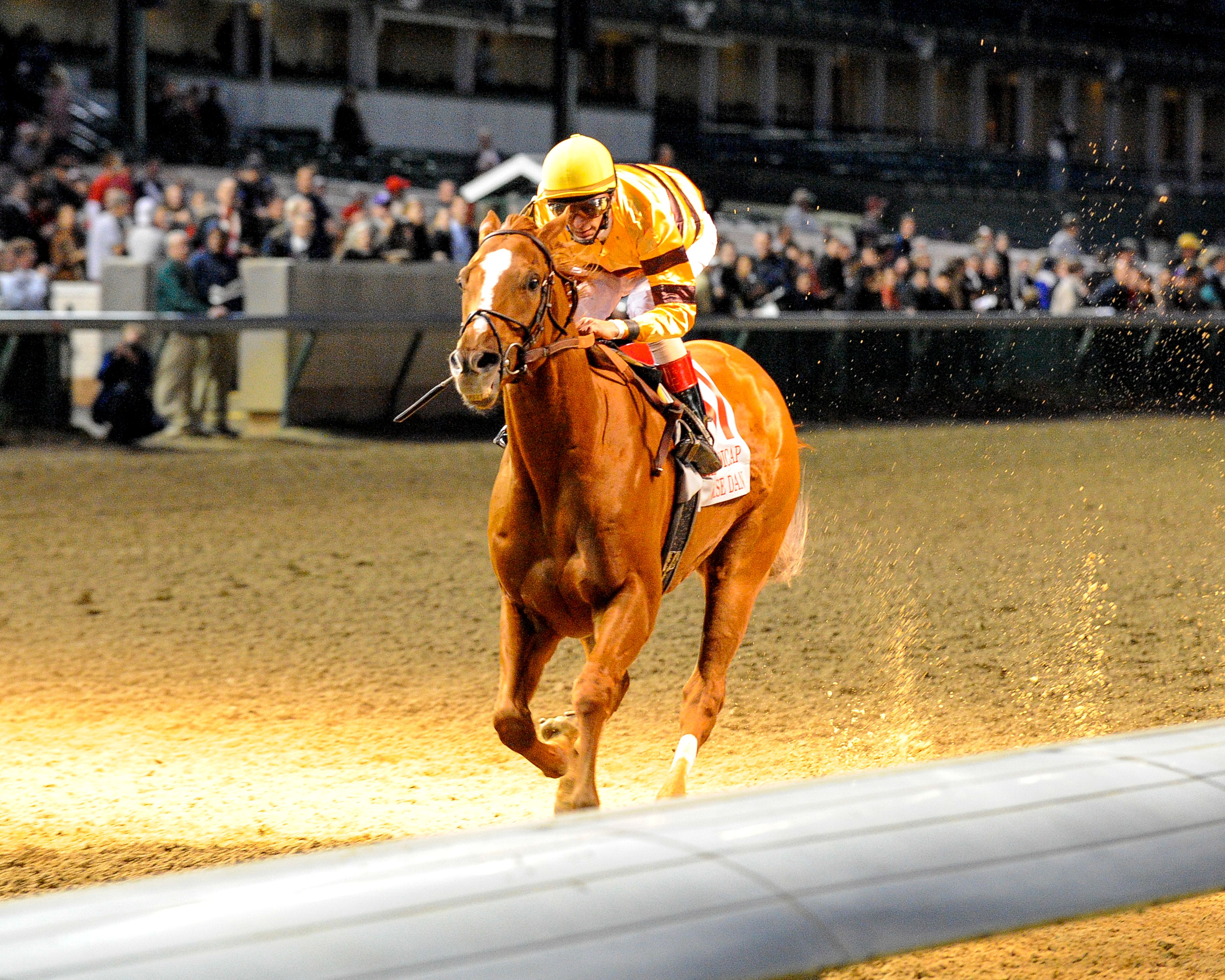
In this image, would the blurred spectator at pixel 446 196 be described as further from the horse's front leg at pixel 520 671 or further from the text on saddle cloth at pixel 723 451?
the horse's front leg at pixel 520 671

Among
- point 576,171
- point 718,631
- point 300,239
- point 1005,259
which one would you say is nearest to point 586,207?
point 576,171

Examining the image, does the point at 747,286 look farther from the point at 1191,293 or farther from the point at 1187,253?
the point at 1187,253

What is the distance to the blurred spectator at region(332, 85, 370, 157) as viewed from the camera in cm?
2428

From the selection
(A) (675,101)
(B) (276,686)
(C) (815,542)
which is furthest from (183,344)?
(A) (675,101)

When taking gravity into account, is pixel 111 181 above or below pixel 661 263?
above

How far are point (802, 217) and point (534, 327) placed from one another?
716 inches

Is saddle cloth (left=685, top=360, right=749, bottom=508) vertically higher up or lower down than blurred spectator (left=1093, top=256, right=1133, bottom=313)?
lower down

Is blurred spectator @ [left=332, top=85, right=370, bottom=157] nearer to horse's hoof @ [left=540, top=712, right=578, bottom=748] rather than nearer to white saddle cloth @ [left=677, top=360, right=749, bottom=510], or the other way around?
white saddle cloth @ [left=677, top=360, right=749, bottom=510]

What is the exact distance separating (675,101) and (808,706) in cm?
3448

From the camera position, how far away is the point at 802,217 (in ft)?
70.3

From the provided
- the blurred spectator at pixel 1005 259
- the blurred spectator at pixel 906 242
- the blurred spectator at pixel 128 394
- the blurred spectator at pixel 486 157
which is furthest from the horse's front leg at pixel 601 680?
the blurred spectator at pixel 486 157

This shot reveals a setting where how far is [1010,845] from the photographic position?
6.03ft

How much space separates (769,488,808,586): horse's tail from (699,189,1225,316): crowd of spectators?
882 centimetres

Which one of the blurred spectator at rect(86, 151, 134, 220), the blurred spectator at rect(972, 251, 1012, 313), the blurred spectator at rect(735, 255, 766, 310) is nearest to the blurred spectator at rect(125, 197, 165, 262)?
the blurred spectator at rect(86, 151, 134, 220)
